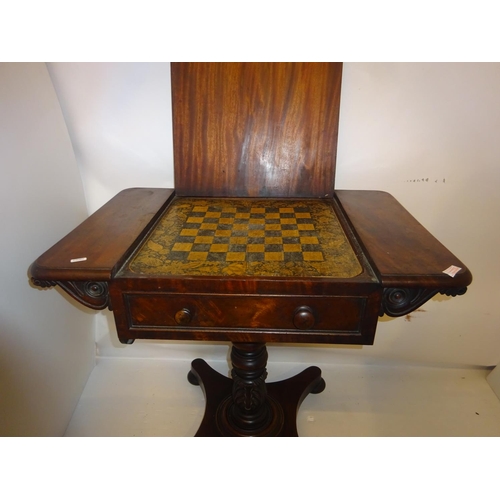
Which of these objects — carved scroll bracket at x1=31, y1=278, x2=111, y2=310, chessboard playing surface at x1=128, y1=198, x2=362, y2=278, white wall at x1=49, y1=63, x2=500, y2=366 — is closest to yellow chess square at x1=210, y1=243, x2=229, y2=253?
chessboard playing surface at x1=128, y1=198, x2=362, y2=278

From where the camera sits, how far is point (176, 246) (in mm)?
847

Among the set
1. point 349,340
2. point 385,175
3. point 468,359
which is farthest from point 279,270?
point 468,359

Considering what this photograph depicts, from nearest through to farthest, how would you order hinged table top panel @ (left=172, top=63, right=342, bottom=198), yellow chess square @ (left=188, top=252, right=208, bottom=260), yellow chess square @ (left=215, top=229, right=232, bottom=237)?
yellow chess square @ (left=188, top=252, right=208, bottom=260), yellow chess square @ (left=215, top=229, right=232, bottom=237), hinged table top panel @ (left=172, top=63, right=342, bottom=198)

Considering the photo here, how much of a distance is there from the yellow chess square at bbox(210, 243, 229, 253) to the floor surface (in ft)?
2.51

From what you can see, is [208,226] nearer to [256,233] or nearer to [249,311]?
[256,233]

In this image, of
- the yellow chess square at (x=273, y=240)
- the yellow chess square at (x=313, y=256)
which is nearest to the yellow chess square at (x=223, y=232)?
the yellow chess square at (x=273, y=240)

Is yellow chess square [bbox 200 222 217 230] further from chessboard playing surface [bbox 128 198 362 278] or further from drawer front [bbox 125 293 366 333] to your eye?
drawer front [bbox 125 293 366 333]

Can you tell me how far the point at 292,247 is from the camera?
84cm

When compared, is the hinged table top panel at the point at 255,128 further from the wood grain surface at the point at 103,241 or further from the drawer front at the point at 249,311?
the drawer front at the point at 249,311

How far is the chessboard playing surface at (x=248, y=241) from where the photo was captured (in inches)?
29.7

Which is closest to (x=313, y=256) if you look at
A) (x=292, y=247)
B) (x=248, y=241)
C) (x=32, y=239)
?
(x=292, y=247)

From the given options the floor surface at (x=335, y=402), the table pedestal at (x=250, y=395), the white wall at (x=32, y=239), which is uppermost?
the white wall at (x=32, y=239)

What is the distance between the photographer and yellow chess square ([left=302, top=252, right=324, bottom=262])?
79 cm

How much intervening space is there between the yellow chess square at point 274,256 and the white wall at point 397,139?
0.55 metres
